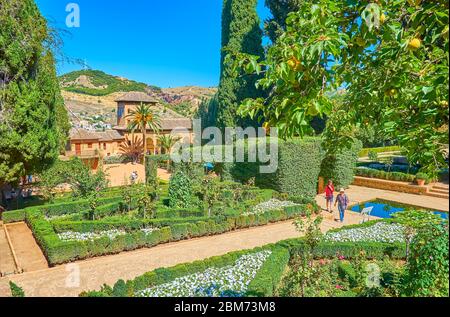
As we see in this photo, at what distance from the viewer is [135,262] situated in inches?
381

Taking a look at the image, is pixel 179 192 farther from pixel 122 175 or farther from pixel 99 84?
pixel 99 84

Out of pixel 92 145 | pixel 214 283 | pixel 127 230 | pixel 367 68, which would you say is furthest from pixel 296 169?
pixel 92 145

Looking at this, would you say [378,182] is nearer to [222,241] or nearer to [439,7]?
[222,241]

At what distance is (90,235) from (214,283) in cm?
631

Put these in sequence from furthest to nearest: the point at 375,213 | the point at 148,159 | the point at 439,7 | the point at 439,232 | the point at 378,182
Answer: the point at 148,159 → the point at 378,182 → the point at 375,213 → the point at 439,232 → the point at 439,7

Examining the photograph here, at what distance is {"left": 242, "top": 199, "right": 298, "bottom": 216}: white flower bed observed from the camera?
14.3 m

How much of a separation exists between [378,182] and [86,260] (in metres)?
20.0

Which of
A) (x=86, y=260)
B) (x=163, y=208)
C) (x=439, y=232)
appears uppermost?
(x=439, y=232)

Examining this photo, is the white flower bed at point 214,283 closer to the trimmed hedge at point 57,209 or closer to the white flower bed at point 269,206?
the white flower bed at point 269,206

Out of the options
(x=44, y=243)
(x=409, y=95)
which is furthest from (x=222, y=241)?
(x=409, y=95)

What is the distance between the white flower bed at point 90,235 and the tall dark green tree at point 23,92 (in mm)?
3917

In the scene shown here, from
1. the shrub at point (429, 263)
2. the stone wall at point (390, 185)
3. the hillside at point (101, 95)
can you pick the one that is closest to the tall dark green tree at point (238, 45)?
the stone wall at point (390, 185)
